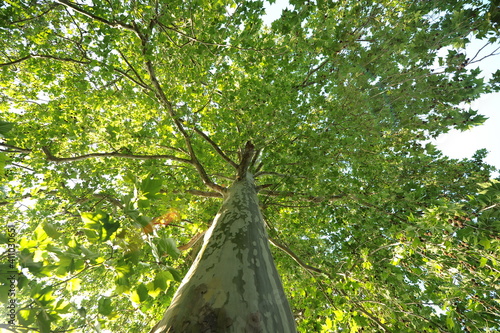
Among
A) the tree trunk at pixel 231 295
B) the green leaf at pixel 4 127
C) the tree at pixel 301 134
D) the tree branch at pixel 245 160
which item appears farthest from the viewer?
the tree branch at pixel 245 160

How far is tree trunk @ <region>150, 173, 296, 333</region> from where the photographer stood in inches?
41.4

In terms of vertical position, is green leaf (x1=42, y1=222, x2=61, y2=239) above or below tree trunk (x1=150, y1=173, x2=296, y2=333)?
above

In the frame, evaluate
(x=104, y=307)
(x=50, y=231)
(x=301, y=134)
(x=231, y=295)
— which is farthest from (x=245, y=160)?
(x=50, y=231)

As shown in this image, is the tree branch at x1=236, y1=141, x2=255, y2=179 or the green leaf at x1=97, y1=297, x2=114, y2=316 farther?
the tree branch at x1=236, y1=141, x2=255, y2=179

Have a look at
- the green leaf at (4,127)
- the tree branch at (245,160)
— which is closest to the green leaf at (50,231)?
the green leaf at (4,127)

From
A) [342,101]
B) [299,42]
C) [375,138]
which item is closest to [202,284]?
[299,42]

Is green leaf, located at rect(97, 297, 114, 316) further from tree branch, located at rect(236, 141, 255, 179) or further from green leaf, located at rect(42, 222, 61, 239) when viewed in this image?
tree branch, located at rect(236, 141, 255, 179)

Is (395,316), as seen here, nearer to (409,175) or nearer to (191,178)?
(409,175)

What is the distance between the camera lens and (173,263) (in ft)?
18.2

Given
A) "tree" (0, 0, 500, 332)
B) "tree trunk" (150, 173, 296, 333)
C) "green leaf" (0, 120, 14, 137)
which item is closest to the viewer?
"green leaf" (0, 120, 14, 137)

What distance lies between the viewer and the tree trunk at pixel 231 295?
3.45ft

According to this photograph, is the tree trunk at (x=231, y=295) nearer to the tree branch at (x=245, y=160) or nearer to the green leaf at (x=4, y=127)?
the green leaf at (x=4, y=127)

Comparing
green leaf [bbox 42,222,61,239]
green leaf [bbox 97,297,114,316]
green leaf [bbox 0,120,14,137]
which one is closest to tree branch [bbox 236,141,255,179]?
green leaf [bbox 97,297,114,316]

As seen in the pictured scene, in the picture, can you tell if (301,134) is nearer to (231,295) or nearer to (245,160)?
(245,160)
